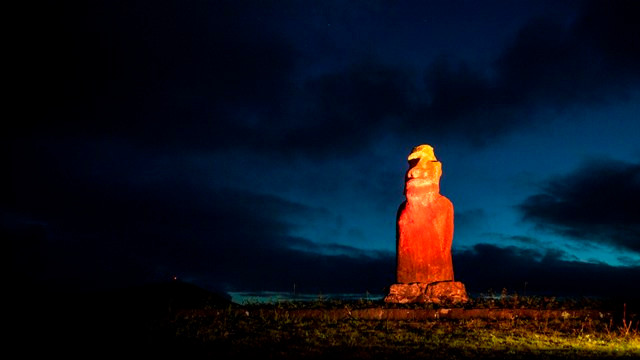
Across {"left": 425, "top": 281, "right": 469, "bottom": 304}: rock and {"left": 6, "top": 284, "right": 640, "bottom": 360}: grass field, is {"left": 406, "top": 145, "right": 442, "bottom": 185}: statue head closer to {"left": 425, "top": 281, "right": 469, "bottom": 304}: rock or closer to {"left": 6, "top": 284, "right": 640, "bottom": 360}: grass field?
{"left": 425, "top": 281, "right": 469, "bottom": 304}: rock

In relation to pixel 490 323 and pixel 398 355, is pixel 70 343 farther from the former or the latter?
pixel 490 323

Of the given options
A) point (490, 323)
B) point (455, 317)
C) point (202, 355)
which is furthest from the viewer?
point (455, 317)

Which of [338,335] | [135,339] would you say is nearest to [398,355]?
[338,335]

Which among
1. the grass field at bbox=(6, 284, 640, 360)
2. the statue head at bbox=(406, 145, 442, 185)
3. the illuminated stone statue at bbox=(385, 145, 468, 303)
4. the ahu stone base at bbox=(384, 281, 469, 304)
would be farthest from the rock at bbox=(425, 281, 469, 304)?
the statue head at bbox=(406, 145, 442, 185)

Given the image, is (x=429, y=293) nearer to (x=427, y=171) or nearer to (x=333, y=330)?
(x=427, y=171)

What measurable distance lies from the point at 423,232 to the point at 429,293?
192 centimetres

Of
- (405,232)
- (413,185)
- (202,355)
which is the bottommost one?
(202,355)

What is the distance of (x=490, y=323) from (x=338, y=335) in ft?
11.8

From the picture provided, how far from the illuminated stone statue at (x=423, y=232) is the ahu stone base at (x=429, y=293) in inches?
1.1

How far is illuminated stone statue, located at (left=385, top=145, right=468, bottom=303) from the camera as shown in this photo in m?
16.2

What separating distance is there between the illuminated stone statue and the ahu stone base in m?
0.03

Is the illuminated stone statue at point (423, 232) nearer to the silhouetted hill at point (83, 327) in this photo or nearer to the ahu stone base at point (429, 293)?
the ahu stone base at point (429, 293)

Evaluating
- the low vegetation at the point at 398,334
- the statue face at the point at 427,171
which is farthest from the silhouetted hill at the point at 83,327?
the statue face at the point at 427,171

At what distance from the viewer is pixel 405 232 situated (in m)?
16.8
